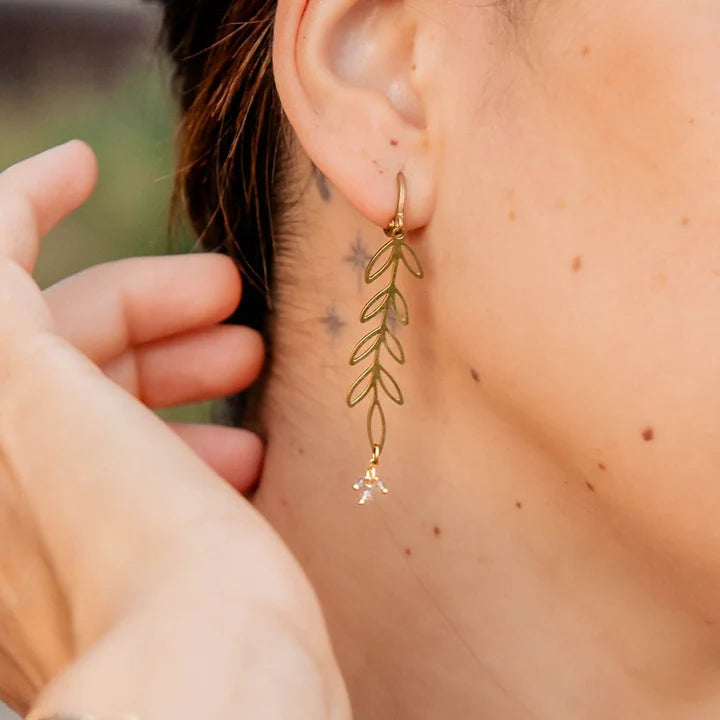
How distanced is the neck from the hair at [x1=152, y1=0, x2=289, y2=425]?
7cm

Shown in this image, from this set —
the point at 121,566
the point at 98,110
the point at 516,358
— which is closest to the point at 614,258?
the point at 516,358

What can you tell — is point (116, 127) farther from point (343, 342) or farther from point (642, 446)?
point (642, 446)

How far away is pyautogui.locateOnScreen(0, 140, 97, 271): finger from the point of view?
29.6 inches

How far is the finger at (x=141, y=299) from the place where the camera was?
0.87 m

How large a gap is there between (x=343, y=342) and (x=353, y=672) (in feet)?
0.96

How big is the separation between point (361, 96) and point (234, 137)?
244mm

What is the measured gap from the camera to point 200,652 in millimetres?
459

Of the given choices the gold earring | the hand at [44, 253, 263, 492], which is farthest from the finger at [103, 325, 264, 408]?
the gold earring

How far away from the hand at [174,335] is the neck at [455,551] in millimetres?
71

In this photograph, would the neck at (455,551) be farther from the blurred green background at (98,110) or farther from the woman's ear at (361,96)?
the blurred green background at (98,110)

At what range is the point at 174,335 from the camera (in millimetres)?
960

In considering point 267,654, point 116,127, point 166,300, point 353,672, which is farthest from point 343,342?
point 116,127

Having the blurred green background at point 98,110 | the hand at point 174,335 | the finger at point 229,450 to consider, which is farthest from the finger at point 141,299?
the blurred green background at point 98,110

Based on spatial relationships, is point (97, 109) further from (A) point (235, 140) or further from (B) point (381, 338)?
(B) point (381, 338)
